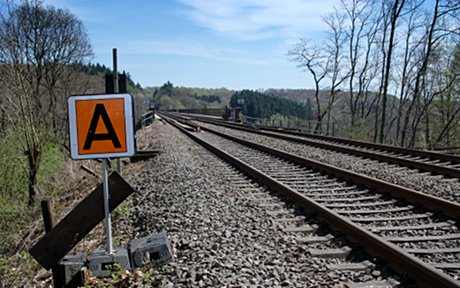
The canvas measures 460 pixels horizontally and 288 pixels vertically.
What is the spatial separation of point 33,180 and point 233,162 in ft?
28.1

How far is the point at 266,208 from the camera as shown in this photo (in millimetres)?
6504

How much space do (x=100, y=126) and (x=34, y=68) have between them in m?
21.4

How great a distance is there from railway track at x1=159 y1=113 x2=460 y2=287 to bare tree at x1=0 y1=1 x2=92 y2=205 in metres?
10.1

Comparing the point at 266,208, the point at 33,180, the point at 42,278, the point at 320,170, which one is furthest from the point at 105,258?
the point at 33,180

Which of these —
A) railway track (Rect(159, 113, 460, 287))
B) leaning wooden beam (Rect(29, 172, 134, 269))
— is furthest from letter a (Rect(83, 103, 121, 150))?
railway track (Rect(159, 113, 460, 287))

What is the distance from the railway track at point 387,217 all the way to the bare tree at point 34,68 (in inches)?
396

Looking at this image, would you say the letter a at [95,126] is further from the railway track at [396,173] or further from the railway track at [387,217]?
the railway track at [396,173]

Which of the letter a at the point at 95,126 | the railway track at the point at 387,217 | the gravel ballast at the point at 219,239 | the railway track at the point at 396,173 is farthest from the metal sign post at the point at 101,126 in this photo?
the railway track at the point at 396,173

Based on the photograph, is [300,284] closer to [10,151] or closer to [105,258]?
[105,258]

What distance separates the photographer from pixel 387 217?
232 inches

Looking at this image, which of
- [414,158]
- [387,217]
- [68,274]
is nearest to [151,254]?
[68,274]

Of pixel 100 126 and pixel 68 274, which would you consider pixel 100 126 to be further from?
A: pixel 68 274

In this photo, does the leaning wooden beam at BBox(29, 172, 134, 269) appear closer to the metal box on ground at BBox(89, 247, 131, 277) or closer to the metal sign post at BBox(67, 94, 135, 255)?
the metal sign post at BBox(67, 94, 135, 255)

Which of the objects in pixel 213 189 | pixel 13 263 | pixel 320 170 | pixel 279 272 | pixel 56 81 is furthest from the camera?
pixel 56 81
